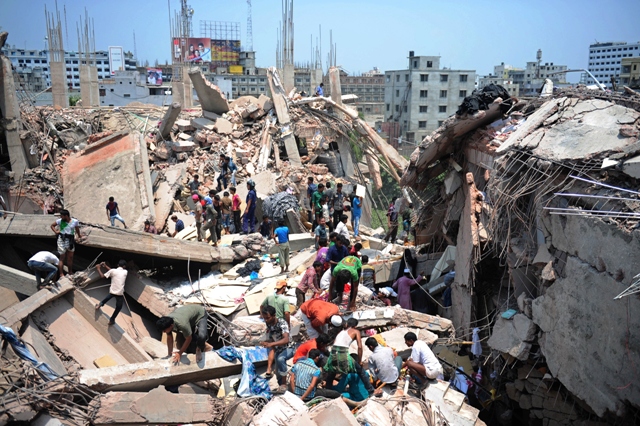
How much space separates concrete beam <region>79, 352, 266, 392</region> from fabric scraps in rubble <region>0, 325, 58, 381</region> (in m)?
0.37

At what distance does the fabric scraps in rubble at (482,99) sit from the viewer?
868 cm

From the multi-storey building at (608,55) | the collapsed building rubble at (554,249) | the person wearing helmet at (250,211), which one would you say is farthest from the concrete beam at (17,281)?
the multi-storey building at (608,55)

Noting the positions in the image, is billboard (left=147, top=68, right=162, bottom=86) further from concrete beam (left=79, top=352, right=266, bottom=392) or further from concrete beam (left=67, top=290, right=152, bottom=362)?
concrete beam (left=79, top=352, right=266, bottom=392)

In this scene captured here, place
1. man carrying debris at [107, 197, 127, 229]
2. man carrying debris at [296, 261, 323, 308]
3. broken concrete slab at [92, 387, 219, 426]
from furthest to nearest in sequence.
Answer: man carrying debris at [107, 197, 127, 229], man carrying debris at [296, 261, 323, 308], broken concrete slab at [92, 387, 219, 426]

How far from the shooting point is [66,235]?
9.04m

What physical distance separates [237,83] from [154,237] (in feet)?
233

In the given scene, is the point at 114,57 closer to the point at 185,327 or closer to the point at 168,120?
the point at 168,120

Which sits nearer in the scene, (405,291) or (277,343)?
(277,343)

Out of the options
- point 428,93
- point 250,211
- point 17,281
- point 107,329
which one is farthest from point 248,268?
point 428,93

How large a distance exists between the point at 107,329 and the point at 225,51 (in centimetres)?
7744

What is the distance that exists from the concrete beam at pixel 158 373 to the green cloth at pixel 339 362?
1.15 meters

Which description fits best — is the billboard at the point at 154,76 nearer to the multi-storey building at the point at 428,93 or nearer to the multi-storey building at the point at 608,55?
the multi-storey building at the point at 428,93

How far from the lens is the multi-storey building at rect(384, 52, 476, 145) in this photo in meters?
51.6

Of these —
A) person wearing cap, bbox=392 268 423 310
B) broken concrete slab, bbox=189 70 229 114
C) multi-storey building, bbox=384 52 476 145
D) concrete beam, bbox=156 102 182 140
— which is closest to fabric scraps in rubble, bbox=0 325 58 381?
person wearing cap, bbox=392 268 423 310
